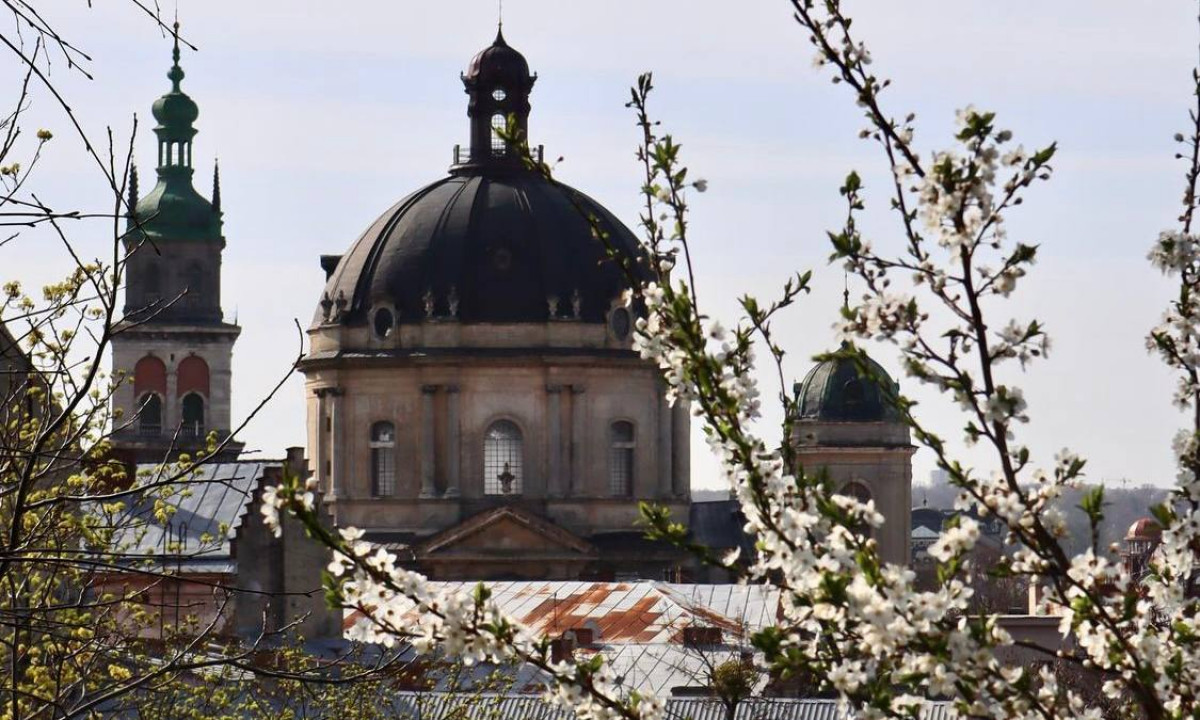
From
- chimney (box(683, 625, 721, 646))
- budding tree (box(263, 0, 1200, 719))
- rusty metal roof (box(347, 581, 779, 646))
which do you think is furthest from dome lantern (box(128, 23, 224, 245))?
budding tree (box(263, 0, 1200, 719))

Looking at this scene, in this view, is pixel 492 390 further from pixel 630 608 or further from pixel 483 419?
pixel 630 608

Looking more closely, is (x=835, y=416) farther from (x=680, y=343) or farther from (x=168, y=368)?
(x=680, y=343)

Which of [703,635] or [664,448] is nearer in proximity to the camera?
[703,635]

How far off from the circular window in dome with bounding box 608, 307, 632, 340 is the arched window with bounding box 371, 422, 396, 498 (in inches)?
282

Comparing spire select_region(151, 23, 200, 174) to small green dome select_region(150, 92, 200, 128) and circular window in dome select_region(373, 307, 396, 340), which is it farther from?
circular window in dome select_region(373, 307, 396, 340)

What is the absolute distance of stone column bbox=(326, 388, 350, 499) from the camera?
310 feet

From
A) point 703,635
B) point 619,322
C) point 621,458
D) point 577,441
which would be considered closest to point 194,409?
point 621,458

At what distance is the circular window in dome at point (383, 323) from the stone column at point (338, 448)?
209 cm

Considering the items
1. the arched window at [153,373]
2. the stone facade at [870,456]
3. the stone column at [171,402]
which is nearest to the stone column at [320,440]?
the stone facade at [870,456]

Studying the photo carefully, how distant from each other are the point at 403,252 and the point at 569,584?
64.4ft

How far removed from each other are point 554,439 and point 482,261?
5.73 meters

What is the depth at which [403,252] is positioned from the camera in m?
95.4

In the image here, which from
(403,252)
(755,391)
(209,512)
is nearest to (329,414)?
(403,252)

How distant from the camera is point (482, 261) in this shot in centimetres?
9500
